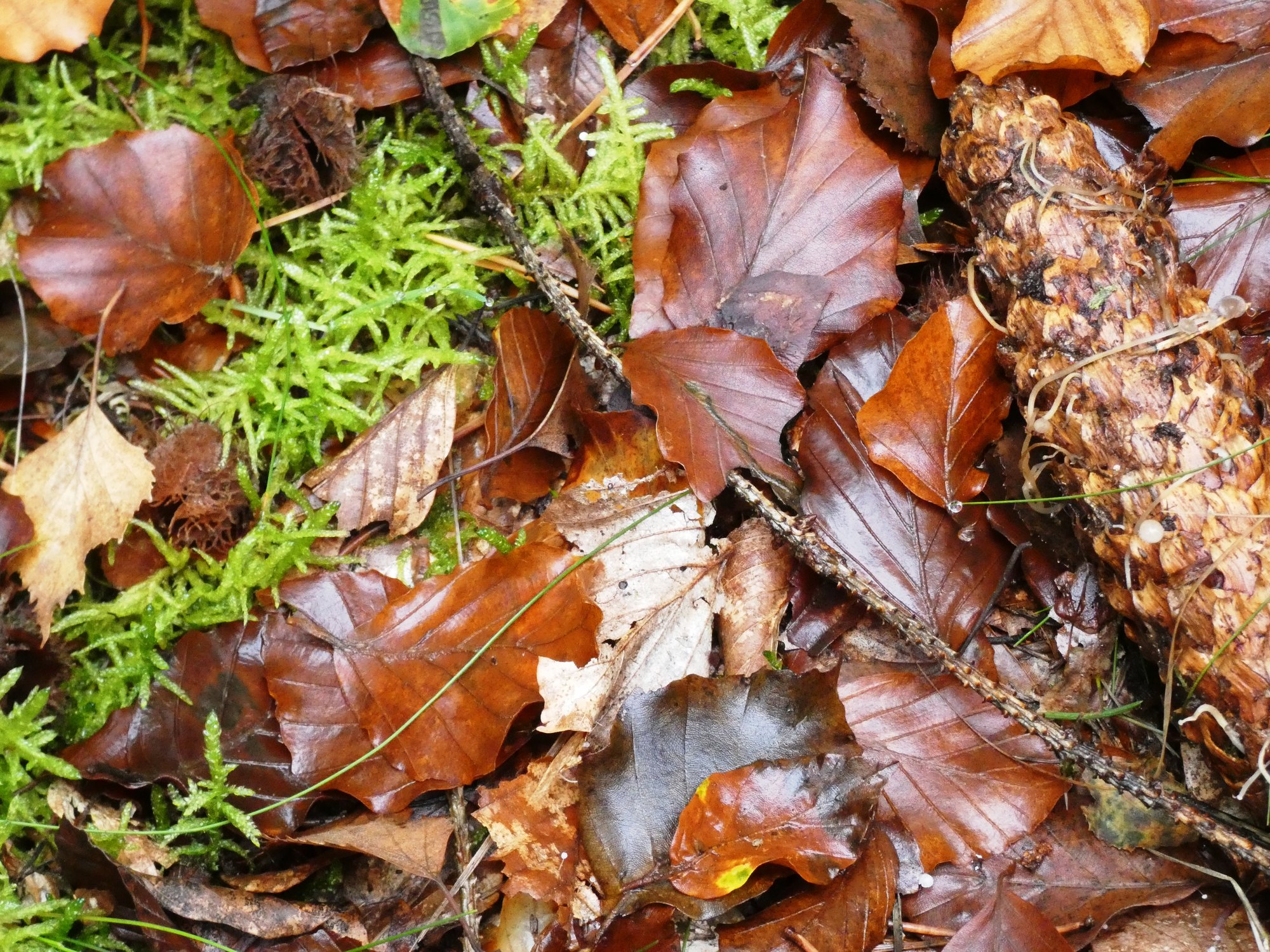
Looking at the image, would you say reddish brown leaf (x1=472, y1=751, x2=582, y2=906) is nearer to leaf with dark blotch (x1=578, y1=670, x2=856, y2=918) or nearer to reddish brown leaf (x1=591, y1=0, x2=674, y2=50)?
leaf with dark blotch (x1=578, y1=670, x2=856, y2=918)

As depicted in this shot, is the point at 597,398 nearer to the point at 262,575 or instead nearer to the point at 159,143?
the point at 262,575

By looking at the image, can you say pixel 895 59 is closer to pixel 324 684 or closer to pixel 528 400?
pixel 528 400

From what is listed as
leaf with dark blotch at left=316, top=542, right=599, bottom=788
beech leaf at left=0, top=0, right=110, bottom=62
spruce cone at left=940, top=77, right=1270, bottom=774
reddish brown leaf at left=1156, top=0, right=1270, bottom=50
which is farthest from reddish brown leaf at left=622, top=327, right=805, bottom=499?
beech leaf at left=0, top=0, right=110, bottom=62

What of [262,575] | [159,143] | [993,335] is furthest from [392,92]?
[993,335]

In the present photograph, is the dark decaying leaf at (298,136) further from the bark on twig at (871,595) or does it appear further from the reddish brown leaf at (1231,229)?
the reddish brown leaf at (1231,229)

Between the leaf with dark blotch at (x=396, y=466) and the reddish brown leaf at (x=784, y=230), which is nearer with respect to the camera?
the reddish brown leaf at (x=784, y=230)

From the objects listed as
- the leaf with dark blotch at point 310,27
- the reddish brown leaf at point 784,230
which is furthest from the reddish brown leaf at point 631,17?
the leaf with dark blotch at point 310,27

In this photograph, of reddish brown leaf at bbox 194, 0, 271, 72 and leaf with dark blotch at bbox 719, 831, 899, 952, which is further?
reddish brown leaf at bbox 194, 0, 271, 72
